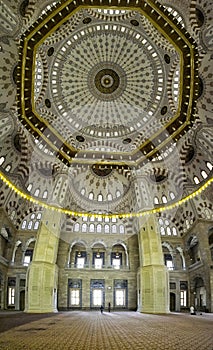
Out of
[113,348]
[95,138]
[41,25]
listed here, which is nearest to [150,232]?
[95,138]

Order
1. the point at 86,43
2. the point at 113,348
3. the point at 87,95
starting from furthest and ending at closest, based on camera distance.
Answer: the point at 87,95 < the point at 86,43 < the point at 113,348

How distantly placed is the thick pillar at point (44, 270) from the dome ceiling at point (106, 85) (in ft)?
14.1

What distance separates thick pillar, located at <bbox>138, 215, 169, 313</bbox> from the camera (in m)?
19.7

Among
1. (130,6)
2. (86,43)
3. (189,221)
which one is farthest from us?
(189,221)

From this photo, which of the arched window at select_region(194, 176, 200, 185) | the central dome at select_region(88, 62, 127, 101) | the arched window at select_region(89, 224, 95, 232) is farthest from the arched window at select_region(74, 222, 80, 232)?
the central dome at select_region(88, 62, 127, 101)

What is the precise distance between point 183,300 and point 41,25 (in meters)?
21.9

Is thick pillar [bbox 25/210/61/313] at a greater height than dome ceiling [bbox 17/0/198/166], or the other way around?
dome ceiling [bbox 17/0/198/166]

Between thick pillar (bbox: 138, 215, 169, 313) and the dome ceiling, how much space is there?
468 cm

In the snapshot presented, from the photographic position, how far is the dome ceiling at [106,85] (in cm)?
1562

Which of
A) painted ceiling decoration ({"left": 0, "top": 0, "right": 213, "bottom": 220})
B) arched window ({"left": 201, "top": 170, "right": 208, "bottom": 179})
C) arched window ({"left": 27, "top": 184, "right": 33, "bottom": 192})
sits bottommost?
arched window ({"left": 27, "top": 184, "right": 33, "bottom": 192})

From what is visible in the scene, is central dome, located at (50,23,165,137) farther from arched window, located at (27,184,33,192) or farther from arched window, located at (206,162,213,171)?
arched window, located at (27,184,33,192)

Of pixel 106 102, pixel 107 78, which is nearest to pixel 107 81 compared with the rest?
pixel 107 78

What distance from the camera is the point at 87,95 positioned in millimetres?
20984

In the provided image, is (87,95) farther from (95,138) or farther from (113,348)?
(113,348)
